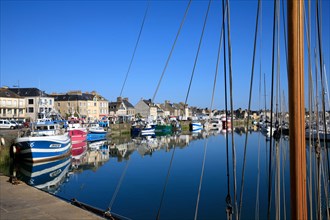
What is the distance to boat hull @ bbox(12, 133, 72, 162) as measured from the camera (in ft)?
76.5

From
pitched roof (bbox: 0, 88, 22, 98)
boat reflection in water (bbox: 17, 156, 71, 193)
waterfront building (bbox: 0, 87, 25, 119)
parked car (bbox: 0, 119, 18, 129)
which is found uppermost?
pitched roof (bbox: 0, 88, 22, 98)

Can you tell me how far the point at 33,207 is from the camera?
24.8ft

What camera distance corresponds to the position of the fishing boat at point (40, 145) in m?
23.4

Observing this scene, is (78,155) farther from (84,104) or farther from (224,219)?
(84,104)

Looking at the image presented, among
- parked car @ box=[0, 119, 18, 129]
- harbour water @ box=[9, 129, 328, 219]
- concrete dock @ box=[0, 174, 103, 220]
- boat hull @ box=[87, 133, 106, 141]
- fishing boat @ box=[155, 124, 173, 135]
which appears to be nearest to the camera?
concrete dock @ box=[0, 174, 103, 220]

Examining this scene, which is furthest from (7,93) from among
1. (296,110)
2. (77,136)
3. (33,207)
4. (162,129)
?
(296,110)

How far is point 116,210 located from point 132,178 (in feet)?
22.0

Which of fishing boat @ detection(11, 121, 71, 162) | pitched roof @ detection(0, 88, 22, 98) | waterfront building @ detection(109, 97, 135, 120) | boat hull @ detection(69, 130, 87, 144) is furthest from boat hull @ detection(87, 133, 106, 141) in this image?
waterfront building @ detection(109, 97, 135, 120)

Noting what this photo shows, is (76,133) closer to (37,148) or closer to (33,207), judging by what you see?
(37,148)

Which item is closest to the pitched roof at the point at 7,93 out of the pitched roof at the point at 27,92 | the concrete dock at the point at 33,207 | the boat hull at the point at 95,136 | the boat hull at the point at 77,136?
the pitched roof at the point at 27,92

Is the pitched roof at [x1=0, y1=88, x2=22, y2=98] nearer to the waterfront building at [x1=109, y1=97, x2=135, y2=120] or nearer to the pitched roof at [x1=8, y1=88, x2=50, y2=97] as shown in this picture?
the pitched roof at [x1=8, y1=88, x2=50, y2=97]

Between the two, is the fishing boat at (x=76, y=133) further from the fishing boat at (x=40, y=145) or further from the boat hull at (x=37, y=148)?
the boat hull at (x=37, y=148)

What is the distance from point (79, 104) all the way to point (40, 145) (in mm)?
46813

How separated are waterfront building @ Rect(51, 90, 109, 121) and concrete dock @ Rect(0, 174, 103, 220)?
59832 mm
